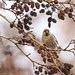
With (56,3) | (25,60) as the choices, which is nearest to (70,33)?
(25,60)

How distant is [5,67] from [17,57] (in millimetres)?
707

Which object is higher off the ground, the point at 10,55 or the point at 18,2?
the point at 18,2

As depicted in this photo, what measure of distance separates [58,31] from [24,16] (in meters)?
4.58

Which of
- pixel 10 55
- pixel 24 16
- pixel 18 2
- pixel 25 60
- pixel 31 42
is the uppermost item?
pixel 18 2

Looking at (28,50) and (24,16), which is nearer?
(24,16)

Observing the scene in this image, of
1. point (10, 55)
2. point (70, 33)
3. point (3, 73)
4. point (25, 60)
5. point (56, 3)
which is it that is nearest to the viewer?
point (56, 3)

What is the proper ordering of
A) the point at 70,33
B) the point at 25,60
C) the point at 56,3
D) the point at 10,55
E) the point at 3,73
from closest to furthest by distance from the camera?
the point at 56,3 < the point at 3,73 < the point at 10,55 < the point at 25,60 < the point at 70,33

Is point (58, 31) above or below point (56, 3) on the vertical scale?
below

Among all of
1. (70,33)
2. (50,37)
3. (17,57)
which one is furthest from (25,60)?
(70,33)

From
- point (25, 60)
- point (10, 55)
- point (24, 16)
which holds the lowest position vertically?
point (25, 60)

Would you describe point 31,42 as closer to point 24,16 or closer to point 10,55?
point 24,16

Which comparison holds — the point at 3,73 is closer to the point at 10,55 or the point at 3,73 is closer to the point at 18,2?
the point at 10,55

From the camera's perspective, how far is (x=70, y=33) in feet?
20.7

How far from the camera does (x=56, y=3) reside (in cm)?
209
